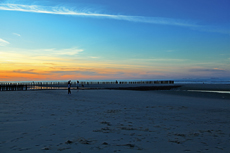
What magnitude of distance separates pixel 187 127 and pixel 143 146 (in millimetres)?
3367

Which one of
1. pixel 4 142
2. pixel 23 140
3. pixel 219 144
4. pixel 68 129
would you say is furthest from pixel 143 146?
pixel 4 142

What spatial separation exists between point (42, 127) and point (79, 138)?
2.31m

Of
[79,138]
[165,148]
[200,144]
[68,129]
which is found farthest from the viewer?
[68,129]

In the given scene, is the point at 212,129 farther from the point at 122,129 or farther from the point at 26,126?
the point at 26,126

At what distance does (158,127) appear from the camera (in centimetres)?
827

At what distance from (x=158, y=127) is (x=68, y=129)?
3.69 meters

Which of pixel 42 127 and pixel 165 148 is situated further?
pixel 42 127

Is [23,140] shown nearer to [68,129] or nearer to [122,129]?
[68,129]

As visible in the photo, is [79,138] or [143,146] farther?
[79,138]

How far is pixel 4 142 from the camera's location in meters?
6.05

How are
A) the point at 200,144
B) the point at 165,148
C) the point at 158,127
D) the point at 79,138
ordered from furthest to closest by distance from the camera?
the point at 158,127, the point at 79,138, the point at 200,144, the point at 165,148

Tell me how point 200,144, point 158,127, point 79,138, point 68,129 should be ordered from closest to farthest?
point 200,144 → point 79,138 → point 68,129 → point 158,127

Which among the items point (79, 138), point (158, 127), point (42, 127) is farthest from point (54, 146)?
point (158, 127)

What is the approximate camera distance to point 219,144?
20.0ft
